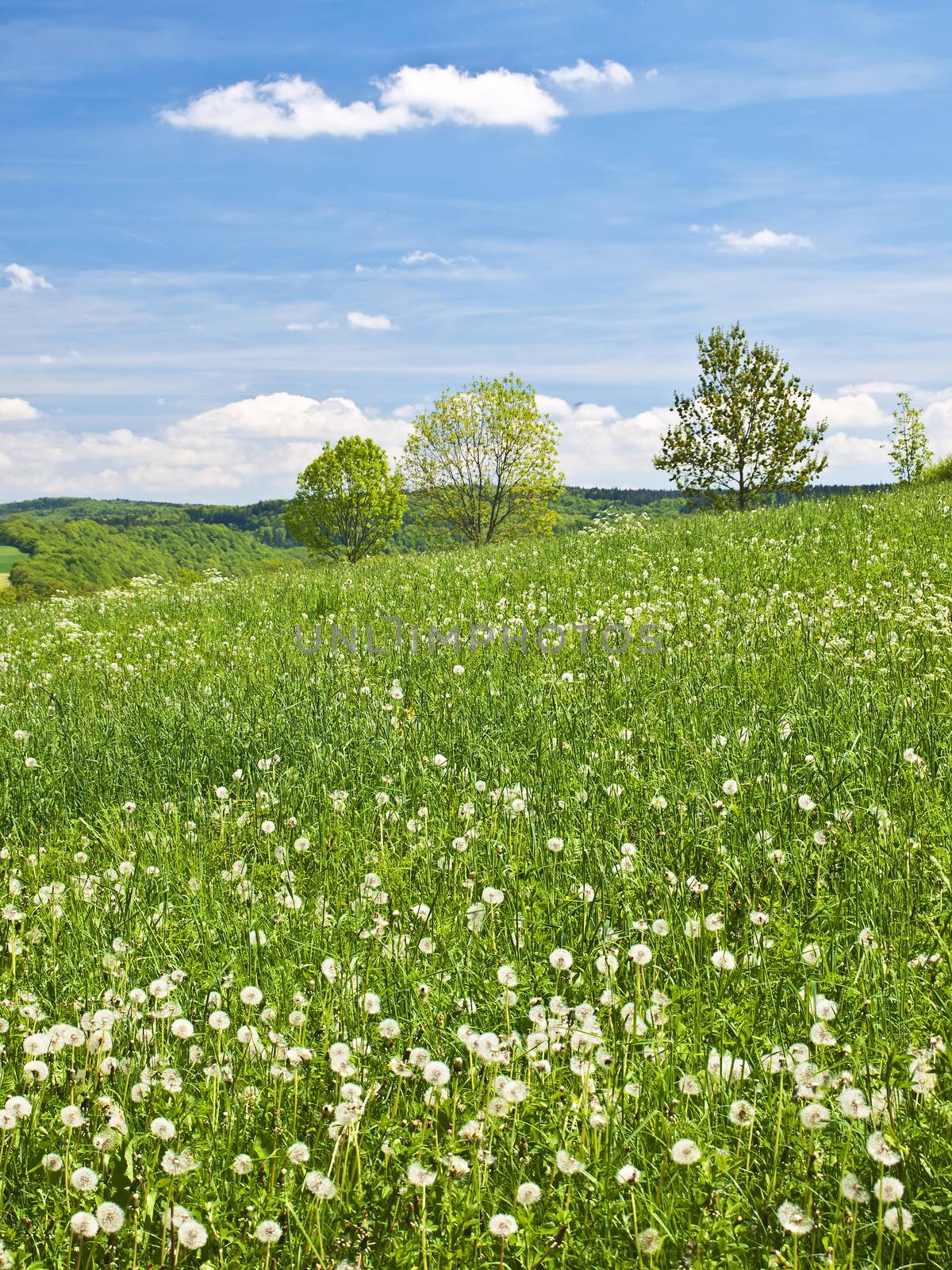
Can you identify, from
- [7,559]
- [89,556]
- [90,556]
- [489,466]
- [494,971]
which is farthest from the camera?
[7,559]

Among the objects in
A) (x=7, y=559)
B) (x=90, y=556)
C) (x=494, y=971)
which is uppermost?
(x=7, y=559)

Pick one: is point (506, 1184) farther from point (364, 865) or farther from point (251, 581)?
point (251, 581)

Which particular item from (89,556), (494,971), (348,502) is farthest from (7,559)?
(494,971)

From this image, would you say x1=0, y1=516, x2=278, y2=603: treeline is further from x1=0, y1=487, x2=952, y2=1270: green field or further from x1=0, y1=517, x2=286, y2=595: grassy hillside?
x1=0, y1=487, x2=952, y2=1270: green field

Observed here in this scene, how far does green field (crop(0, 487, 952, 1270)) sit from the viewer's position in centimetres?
224

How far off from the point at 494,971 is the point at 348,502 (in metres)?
65.7

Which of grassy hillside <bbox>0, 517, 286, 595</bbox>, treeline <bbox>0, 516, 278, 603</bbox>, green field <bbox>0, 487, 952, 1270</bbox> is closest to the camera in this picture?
green field <bbox>0, 487, 952, 1270</bbox>

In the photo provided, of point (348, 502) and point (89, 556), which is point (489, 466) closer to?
point (348, 502)

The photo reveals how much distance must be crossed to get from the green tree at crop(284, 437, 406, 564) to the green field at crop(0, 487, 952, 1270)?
59.0 metres

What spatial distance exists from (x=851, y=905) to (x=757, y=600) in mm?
6347

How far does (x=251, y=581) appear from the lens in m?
16.9

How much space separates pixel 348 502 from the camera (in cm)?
6712

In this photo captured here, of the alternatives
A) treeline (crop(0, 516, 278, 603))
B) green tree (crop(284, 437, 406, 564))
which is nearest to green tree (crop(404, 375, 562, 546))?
green tree (crop(284, 437, 406, 564))

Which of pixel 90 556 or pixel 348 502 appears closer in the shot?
pixel 348 502
